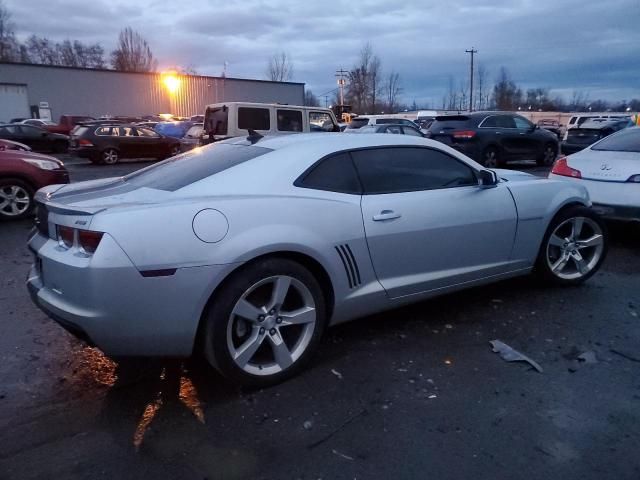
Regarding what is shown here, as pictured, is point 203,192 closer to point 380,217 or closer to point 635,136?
point 380,217

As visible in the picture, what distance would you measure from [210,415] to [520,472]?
1.51 metres

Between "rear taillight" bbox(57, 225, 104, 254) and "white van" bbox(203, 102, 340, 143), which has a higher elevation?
"white van" bbox(203, 102, 340, 143)

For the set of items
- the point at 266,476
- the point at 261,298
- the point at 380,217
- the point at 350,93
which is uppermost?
the point at 350,93

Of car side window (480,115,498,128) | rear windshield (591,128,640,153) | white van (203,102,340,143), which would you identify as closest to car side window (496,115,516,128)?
car side window (480,115,498,128)

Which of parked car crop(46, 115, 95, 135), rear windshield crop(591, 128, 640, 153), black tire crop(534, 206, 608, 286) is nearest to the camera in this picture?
black tire crop(534, 206, 608, 286)

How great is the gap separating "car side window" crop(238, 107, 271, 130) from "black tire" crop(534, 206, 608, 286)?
32.9ft

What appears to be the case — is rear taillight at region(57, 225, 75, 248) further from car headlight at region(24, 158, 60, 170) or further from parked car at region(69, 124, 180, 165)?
parked car at region(69, 124, 180, 165)

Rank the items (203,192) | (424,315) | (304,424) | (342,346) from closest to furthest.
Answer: (304,424) → (203,192) → (342,346) → (424,315)

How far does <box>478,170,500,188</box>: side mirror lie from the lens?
13.0ft

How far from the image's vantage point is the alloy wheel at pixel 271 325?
2.88 meters

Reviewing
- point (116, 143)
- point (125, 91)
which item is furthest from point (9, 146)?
point (125, 91)

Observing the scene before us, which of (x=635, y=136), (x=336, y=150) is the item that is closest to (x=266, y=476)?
(x=336, y=150)

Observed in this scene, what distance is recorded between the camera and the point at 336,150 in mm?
3436

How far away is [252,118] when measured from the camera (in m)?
13.6
